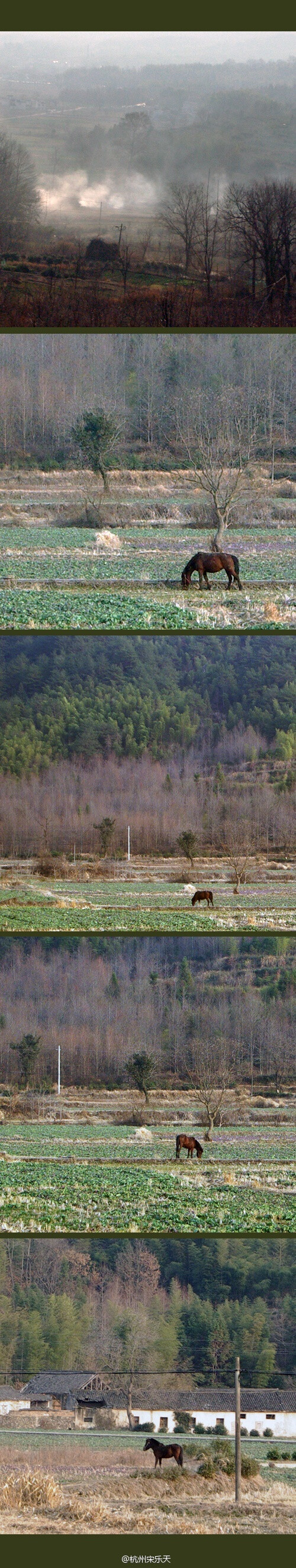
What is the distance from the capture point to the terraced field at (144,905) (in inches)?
677

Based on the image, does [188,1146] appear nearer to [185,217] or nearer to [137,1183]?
[137,1183]

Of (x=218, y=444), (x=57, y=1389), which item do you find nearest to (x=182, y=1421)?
(x=57, y=1389)

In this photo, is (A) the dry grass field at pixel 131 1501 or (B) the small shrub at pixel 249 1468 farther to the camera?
(B) the small shrub at pixel 249 1468

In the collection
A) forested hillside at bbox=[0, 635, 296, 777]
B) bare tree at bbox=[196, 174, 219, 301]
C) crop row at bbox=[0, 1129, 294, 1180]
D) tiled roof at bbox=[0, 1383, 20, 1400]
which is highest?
bare tree at bbox=[196, 174, 219, 301]

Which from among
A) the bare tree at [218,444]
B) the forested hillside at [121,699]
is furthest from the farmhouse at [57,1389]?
the bare tree at [218,444]

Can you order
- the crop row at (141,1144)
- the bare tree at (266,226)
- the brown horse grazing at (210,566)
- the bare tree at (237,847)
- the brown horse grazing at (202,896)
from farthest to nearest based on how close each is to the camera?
1. the bare tree at (266,226)
2. the bare tree at (237,847)
3. the brown horse grazing at (210,566)
4. the brown horse grazing at (202,896)
5. the crop row at (141,1144)

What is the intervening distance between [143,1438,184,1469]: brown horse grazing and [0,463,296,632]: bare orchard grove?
6744mm

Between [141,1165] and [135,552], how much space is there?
615cm

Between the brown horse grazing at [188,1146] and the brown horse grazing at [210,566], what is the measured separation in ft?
16.4

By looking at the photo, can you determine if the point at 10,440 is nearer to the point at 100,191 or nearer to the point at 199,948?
the point at 100,191

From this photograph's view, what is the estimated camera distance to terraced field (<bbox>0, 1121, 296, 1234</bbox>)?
15.4 metres

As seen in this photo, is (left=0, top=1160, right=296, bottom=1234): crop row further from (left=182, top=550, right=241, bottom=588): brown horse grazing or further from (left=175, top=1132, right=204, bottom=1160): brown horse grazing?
(left=182, top=550, right=241, bottom=588): brown horse grazing

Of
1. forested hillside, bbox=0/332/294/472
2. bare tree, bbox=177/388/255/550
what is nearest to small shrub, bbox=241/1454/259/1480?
bare tree, bbox=177/388/255/550

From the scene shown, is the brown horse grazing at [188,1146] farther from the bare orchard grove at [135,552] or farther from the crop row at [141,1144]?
the bare orchard grove at [135,552]
